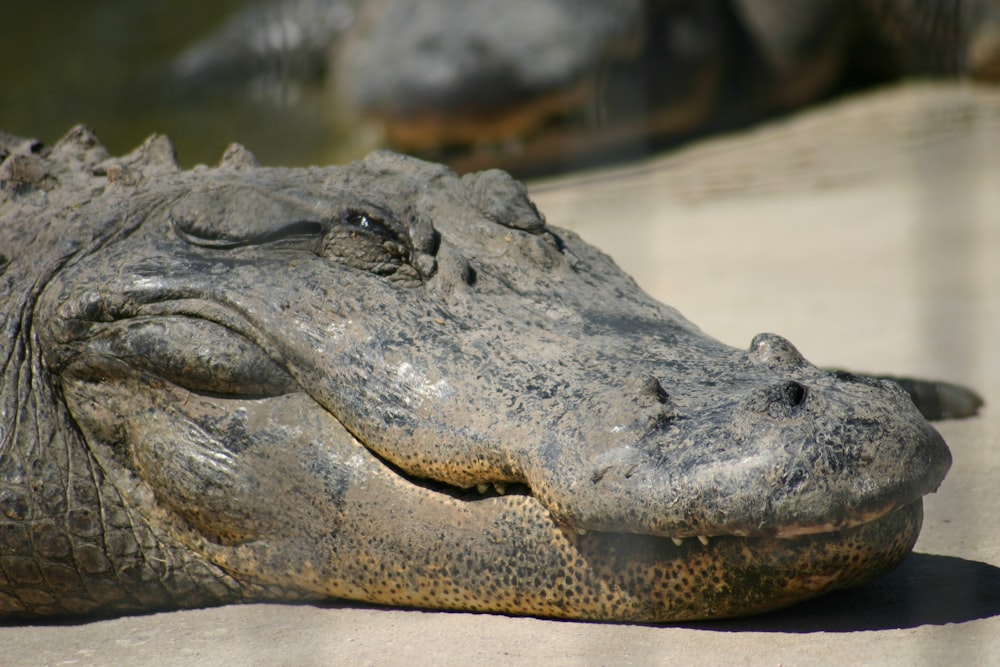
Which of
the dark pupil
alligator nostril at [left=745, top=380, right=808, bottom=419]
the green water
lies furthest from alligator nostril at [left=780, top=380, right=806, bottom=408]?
the green water

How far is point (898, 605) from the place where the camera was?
2.20m

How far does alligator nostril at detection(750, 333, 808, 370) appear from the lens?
6.93 feet

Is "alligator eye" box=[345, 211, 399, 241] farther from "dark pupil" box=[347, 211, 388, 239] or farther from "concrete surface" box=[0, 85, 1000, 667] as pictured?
"concrete surface" box=[0, 85, 1000, 667]

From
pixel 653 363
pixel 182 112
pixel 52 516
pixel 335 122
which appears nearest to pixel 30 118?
pixel 182 112

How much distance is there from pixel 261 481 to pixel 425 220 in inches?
25.5

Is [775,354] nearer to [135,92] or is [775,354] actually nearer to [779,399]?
[779,399]

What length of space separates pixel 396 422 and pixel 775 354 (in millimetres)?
695

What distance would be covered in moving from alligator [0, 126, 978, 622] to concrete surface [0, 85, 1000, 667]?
0.08m

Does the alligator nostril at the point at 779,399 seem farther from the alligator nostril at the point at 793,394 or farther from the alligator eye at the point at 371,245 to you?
the alligator eye at the point at 371,245

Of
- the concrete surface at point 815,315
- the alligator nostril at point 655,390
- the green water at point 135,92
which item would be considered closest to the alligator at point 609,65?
the concrete surface at point 815,315

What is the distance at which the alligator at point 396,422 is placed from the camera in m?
1.93

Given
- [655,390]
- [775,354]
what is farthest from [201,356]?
[775,354]

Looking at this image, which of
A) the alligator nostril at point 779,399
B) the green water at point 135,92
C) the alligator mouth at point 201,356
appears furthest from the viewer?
the green water at point 135,92

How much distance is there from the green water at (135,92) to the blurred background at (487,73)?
21mm
